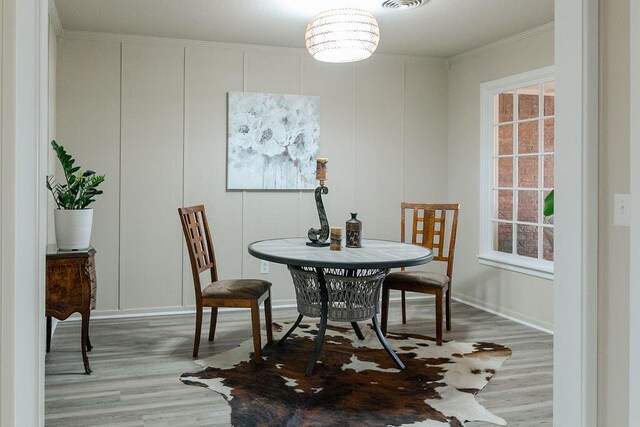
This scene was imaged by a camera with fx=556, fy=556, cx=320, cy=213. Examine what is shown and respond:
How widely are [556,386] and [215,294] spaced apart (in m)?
2.21

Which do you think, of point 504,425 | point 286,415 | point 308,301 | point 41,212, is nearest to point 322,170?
point 308,301

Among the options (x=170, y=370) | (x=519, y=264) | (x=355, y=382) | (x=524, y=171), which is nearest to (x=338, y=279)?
(x=355, y=382)

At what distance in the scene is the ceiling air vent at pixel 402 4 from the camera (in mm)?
3844

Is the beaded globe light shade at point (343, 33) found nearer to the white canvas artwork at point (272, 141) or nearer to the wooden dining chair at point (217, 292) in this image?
the wooden dining chair at point (217, 292)

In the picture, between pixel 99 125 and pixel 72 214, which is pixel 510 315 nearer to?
pixel 72 214

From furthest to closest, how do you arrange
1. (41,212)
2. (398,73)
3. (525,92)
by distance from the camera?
(398,73) < (525,92) < (41,212)

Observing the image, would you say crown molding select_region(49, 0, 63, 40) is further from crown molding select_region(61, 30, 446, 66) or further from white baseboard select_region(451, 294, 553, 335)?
white baseboard select_region(451, 294, 553, 335)

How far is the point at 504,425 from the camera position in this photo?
2648mm

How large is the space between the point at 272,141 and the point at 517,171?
2235 mm

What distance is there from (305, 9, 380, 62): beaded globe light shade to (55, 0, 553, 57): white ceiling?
456mm

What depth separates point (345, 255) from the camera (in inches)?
133
